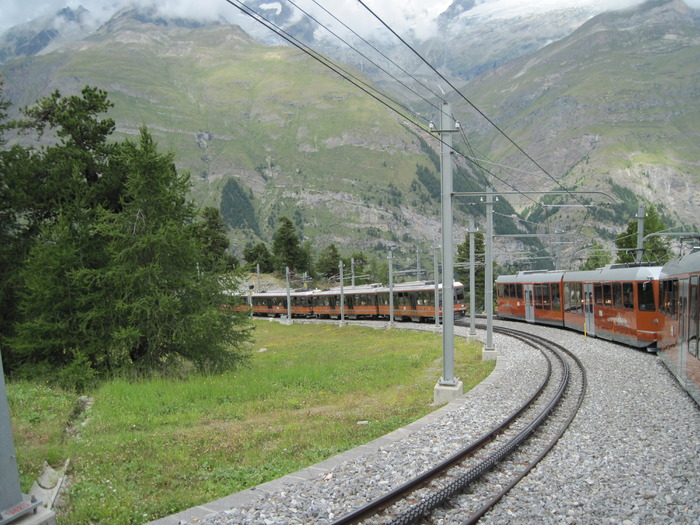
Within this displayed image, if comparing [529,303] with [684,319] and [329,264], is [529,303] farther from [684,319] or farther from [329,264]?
[329,264]

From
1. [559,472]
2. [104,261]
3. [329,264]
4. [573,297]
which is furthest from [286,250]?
[559,472]

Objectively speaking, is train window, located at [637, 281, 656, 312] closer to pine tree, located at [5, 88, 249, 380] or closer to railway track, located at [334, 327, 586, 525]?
railway track, located at [334, 327, 586, 525]

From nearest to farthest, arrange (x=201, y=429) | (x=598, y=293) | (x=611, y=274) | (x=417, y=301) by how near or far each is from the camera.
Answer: (x=201, y=429), (x=611, y=274), (x=598, y=293), (x=417, y=301)

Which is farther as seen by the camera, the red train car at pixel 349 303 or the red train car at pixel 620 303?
the red train car at pixel 349 303

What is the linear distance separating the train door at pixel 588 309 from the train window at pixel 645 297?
5.27 meters

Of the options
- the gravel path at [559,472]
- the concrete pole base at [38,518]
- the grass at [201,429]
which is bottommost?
the grass at [201,429]

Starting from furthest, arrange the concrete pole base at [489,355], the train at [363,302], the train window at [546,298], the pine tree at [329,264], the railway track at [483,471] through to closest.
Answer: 1. the pine tree at [329,264]
2. the train at [363,302]
3. the train window at [546,298]
4. the concrete pole base at [489,355]
5. the railway track at [483,471]

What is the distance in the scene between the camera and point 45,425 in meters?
11.0

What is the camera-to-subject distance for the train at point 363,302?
152 ft

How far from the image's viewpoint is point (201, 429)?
37.6ft

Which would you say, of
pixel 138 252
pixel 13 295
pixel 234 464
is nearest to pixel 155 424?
pixel 234 464

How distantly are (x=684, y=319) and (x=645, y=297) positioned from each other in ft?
28.0

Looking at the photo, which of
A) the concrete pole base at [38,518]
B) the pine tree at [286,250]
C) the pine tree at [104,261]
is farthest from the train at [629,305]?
the pine tree at [286,250]

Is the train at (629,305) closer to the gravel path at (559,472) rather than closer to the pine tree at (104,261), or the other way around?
the gravel path at (559,472)
